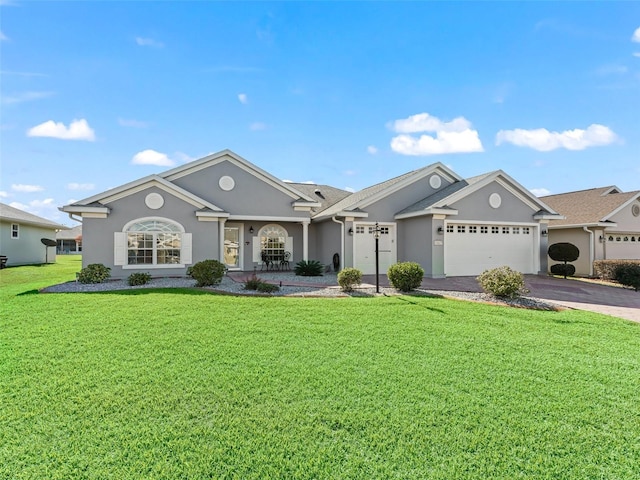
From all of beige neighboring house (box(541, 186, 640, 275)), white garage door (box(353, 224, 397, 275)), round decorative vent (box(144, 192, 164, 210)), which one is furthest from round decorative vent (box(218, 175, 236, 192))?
beige neighboring house (box(541, 186, 640, 275))

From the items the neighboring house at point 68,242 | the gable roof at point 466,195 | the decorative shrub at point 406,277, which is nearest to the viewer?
the decorative shrub at point 406,277

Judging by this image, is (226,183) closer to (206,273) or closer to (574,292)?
(206,273)

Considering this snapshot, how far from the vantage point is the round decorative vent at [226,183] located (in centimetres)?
1709

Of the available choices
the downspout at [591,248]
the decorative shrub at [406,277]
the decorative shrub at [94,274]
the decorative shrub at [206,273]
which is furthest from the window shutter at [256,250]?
the downspout at [591,248]

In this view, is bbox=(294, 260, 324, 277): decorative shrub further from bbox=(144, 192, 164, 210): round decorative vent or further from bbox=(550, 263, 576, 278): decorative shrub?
bbox=(550, 263, 576, 278): decorative shrub

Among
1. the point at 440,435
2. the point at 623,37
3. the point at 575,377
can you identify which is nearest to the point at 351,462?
the point at 440,435

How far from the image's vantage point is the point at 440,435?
3656 mm

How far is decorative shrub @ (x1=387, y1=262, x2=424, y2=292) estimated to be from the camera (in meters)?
11.6

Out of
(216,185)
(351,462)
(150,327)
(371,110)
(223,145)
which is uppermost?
(371,110)

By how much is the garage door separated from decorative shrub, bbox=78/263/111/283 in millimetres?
14423

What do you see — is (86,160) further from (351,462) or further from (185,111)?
(351,462)

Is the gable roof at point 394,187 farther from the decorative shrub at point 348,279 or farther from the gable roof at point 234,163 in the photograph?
the decorative shrub at point 348,279

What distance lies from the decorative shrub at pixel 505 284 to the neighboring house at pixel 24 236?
92.7ft

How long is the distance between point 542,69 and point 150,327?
53.9 ft
